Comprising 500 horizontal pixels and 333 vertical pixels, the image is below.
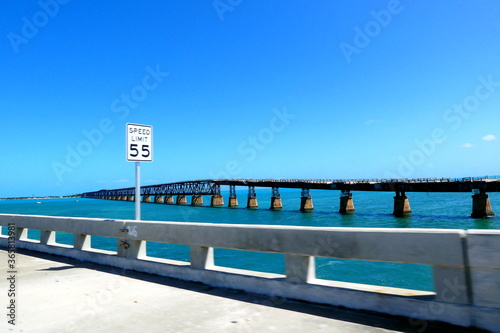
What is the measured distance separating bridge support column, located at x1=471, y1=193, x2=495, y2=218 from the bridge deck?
55.1m

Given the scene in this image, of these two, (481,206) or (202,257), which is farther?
(481,206)

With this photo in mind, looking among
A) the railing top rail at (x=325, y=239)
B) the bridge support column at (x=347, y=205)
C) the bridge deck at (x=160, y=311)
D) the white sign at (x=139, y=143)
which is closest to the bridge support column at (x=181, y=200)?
the bridge support column at (x=347, y=205)

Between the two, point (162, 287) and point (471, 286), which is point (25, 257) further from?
point (471, 286)

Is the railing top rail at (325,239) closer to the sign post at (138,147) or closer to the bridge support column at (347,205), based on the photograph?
the sign post at (138,147)

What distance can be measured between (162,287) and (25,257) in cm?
545

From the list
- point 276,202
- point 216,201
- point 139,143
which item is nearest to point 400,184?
point 276,202

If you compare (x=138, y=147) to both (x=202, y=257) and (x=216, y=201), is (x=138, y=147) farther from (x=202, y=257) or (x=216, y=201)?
(x=216, y=201)

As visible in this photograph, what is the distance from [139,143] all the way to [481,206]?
180ft

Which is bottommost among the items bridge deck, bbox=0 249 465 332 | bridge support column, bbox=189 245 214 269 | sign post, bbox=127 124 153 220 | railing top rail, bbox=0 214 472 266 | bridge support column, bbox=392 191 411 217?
→ bridge support column, bbox=392 191 411 217

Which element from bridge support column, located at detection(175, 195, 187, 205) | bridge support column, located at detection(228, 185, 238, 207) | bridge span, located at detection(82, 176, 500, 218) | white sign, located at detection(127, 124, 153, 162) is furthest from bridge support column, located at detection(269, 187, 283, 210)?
white sign, located at detection(127, 124, 153, 162)

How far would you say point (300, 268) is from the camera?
4.83 m

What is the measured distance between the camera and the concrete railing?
357cm

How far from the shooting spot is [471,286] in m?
3.63

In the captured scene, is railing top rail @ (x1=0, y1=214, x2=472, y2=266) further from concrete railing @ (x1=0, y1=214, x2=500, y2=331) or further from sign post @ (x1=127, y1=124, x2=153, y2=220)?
sign post @ (x1=127, y1=124, x2=153, y2=220)
